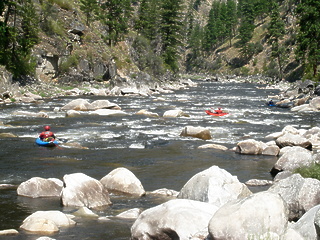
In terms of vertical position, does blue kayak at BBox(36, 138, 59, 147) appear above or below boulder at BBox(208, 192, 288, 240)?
below

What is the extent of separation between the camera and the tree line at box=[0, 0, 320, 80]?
35.6 meters

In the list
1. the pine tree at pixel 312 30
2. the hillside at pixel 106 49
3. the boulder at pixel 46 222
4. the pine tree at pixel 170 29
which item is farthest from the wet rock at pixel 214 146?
the pine tree at pixel 170 29

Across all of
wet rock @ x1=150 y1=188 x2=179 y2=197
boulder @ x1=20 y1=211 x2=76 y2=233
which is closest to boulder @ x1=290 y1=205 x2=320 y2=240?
boulder @ x1=20 y1=211 x2=76 y2=233

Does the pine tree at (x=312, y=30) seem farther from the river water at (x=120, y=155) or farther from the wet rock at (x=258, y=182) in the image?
the wet rock at (x=258, y=182)

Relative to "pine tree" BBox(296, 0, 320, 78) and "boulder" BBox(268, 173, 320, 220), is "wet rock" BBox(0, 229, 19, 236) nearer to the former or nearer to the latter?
"boulder" BBox(268, 173, 320, 220)

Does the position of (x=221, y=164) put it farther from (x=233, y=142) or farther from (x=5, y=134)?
(x=5, y=134)

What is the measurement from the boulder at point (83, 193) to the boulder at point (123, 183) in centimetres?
83

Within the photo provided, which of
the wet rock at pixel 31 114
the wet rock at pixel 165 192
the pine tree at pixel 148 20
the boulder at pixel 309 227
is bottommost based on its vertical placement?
the wet rock at pixel 165 192

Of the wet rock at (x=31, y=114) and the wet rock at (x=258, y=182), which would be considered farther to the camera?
the wet rock at (x=31, y=114)

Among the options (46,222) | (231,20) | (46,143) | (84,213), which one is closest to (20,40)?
(46,143)

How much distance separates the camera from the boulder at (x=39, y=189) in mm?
8625

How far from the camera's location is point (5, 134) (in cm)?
1633

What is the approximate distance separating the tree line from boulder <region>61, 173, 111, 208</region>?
642 cm

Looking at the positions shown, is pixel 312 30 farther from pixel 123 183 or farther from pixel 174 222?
pixel 174 222
